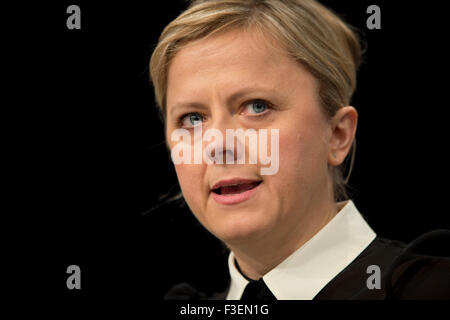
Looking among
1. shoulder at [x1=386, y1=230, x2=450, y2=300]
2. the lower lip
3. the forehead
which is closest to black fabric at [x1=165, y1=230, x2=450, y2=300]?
shoulder at [x1=386, y1=230, x2=450, y2=300]

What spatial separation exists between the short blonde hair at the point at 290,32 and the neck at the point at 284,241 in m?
0.28

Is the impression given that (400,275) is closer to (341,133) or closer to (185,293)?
(341,133)

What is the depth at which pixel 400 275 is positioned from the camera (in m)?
1.39

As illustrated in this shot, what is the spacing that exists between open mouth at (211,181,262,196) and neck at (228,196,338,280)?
0.14 m

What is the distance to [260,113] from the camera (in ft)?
4.89

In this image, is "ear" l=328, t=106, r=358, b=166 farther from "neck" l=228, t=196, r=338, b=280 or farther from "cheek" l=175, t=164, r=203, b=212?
"cheek" l=175, t=164, r=203, b=212

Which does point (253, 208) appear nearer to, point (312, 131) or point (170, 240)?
point (312, 131)

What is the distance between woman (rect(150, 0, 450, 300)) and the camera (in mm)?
1462

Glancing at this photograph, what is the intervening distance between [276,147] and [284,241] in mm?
274

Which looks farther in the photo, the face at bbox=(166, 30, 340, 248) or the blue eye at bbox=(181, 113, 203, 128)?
the blue eye at bbox=(181, 113, 203, 128)

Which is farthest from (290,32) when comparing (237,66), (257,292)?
(257,292)

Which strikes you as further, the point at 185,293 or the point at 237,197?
the point at 185,293

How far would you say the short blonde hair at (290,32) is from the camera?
153cm

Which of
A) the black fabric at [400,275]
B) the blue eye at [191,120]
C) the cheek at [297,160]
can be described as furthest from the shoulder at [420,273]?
the blue eye at [191,120]
